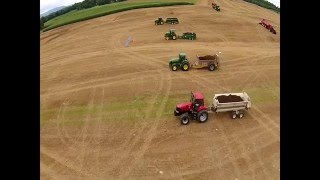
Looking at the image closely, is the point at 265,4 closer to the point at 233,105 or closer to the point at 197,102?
the point at 233,105

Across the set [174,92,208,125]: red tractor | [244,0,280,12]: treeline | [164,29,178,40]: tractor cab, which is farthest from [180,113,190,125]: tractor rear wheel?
[244,0,280,12]: treeline

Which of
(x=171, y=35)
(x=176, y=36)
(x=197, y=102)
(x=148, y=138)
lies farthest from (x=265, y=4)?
Answer: (x=148, y=138)

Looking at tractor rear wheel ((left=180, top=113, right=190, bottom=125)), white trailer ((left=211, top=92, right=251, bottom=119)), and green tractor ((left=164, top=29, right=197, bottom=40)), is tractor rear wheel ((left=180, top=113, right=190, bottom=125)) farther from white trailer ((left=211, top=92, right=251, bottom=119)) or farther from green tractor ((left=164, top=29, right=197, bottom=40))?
green tractor ((left=164, top=29, right=197, bottom=40))

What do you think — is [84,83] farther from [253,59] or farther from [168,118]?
[253,59]

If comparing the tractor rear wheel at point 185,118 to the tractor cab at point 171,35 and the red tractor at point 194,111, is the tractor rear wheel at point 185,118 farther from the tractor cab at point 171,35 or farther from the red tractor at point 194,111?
the tractor cab at point 171,35

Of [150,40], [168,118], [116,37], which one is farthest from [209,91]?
[116,37]

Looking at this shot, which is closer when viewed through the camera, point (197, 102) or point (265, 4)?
point (197, 102)

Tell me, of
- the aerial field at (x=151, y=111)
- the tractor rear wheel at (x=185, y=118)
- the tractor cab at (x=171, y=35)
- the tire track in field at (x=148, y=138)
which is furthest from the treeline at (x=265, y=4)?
the tractor rear wheel at (x=185, y=118)
